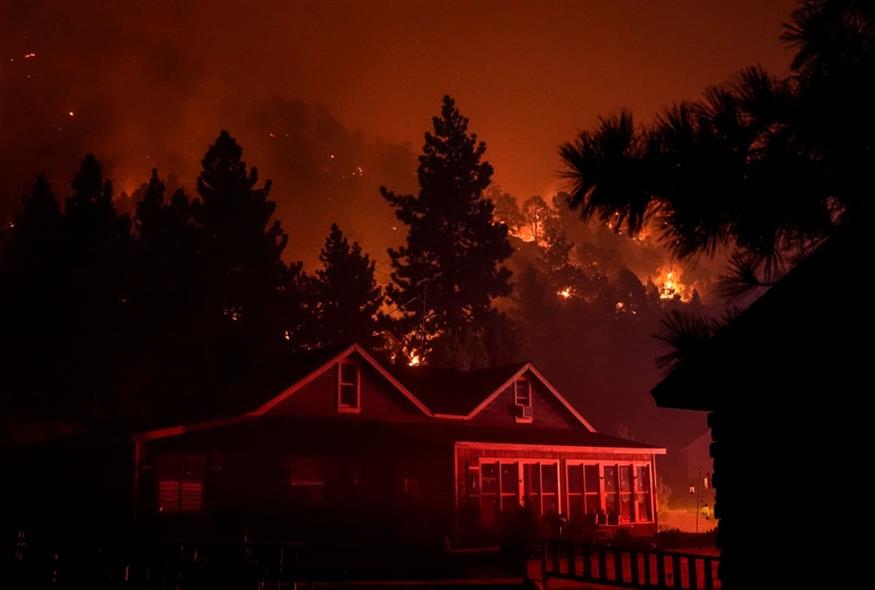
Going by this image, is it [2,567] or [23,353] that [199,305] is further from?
[2,567]

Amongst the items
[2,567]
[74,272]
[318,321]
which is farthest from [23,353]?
[2,567]

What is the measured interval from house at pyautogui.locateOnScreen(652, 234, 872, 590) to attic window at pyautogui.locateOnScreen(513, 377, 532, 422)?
95.7 feet

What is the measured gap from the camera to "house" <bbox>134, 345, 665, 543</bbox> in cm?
2852

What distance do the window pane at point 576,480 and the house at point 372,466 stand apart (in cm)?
6

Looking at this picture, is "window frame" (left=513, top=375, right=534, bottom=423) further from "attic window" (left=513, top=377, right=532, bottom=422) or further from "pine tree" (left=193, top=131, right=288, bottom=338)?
"pine tree" (left=193, top=131, right=288, bottom=338)

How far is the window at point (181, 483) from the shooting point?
1105 inches

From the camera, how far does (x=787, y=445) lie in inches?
313

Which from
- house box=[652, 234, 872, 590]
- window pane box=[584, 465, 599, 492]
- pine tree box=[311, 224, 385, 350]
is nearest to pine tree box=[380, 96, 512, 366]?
pine tree box=[311, 224, 385, 350]

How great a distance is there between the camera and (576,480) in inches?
1398

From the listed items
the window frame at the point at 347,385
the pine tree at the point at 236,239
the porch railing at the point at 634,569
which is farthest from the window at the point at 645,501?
the pine tree at the point at 236,239

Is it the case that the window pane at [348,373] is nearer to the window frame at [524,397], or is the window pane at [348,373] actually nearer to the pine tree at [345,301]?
the window frame at [524,397]

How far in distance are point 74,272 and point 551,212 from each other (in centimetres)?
9526

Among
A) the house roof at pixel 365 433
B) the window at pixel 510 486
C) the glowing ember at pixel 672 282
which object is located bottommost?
the window at pixel 510 486

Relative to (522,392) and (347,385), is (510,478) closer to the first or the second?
(522,392)
